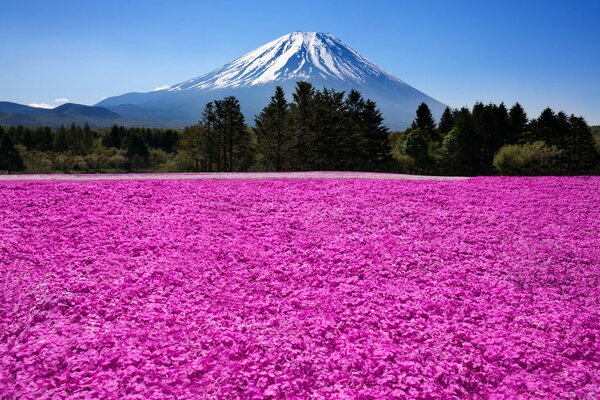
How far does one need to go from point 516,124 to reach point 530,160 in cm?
1504

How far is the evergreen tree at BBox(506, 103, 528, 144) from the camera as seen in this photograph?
70688 mm

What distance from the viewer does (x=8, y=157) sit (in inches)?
2889

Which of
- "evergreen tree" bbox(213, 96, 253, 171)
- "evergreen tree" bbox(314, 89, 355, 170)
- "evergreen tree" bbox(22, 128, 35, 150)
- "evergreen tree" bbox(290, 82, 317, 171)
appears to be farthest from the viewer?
"evergreen tree" bbox(22, 128, 35, 150)

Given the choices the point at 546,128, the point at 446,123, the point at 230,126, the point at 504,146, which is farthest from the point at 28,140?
the point at 546,128

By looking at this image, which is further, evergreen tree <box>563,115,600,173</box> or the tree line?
evergreen tree <box>563,115,600,173</box>

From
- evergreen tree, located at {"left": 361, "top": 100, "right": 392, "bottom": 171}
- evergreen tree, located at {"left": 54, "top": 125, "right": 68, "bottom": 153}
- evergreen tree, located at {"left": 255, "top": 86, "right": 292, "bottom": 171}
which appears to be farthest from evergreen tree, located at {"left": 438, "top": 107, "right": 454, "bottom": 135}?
evergreen tree, located at {"left": 54, "top": 125, "right": 68, "bottom": 153}

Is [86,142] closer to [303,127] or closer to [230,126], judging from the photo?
[230,126]

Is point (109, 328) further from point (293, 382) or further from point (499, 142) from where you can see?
point (499, 142)

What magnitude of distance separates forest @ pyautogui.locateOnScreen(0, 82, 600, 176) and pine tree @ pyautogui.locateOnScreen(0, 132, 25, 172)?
195 millimetres

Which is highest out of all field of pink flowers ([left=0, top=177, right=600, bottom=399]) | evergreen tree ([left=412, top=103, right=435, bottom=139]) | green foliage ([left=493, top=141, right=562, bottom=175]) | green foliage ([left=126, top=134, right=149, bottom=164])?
evergreen tree ([left=412, top=103, right=435, bottom=139])

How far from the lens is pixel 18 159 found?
75.6 meters

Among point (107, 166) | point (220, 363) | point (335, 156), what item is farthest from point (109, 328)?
point (107, 166)

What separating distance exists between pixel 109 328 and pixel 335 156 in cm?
Answer: 4468

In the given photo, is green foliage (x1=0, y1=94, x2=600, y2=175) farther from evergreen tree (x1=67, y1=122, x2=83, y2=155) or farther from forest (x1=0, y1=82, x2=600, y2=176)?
evergreen tree (x1=67, y1=122, x2=83, y2=155)
